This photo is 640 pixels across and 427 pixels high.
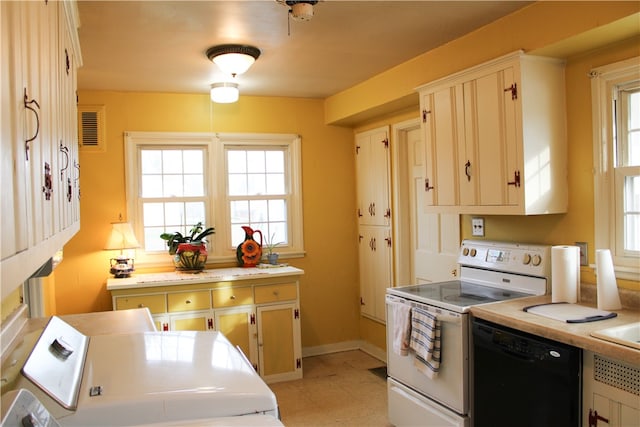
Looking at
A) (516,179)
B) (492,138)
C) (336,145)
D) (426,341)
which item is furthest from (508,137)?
(336,145)

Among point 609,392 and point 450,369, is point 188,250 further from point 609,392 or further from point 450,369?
point 609,392

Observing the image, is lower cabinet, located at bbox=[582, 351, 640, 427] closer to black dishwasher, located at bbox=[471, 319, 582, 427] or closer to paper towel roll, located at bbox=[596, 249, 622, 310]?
black dishwasher, located at bbox=[471, 319, 582, 427]

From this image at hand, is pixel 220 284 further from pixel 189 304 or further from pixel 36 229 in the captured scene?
pixel 36 229

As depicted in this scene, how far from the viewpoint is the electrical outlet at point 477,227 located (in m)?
3.35

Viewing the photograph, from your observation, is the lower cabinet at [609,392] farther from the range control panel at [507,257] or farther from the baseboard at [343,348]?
the baseboard at [343,348]

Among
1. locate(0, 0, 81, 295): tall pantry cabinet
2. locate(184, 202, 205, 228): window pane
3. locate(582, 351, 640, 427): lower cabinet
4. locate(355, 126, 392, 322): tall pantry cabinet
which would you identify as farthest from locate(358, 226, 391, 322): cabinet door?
locate(0, 0, 81, 295): tall pantry cabinet

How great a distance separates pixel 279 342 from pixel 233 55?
2.33 meters

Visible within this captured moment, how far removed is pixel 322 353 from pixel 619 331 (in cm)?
321

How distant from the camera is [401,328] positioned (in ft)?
9.80

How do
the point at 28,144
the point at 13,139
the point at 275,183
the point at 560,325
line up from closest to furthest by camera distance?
the point at 13,139, the point at 28,144, the point at 560,325, the point at 275,183

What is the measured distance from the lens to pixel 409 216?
4297 millimetres

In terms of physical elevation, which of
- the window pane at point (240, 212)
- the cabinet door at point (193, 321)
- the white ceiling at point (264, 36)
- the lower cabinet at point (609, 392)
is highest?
the white ceiling at point (264, 36)

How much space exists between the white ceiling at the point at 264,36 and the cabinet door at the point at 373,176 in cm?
74

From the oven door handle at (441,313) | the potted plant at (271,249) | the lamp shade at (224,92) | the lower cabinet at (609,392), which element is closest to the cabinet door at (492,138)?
the oven door handle at (441,313)
